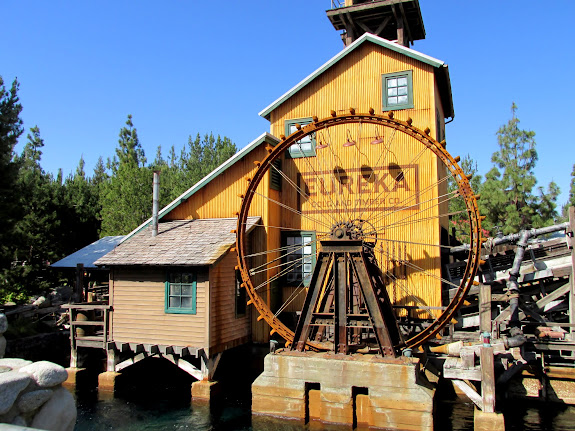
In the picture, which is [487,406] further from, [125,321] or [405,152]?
[125,321]

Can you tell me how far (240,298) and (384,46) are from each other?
27.7 feet

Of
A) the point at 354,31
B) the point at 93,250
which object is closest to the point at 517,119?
the point at 354,31

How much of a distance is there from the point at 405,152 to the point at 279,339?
6.43 metres

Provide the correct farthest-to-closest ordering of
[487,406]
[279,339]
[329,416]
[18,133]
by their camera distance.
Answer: [18,133]
[279,339]
[329,416]
[487,406]

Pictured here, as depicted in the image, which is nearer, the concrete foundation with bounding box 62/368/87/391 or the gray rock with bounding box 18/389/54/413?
the gray rock with bounding box 18/389/54/413

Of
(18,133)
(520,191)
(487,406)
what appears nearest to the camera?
(487,406)

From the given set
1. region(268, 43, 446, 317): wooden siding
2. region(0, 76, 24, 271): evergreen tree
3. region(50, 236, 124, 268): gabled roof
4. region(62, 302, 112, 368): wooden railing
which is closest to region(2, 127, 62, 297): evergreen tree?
region(50, 236, 124, 268): gabled roof

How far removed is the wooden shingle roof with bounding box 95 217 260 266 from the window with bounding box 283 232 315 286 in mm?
1451

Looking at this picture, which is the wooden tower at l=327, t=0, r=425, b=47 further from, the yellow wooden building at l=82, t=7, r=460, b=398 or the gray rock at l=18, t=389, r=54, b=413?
the gray rock at l=18, t=389, r=54, b=413

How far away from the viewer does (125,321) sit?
13305 mm

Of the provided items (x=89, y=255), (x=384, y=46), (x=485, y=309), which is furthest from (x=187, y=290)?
(x=89, y=255)

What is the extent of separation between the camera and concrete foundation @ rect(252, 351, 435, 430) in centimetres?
974

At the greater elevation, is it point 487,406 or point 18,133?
point 18,133

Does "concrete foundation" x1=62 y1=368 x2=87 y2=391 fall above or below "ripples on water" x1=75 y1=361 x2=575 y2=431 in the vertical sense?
above
